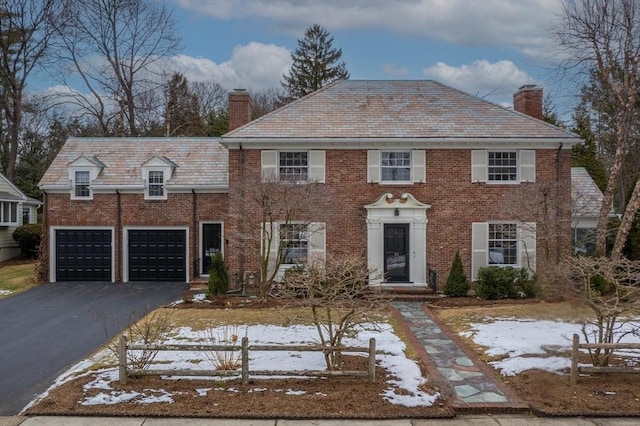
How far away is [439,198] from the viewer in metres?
16.8

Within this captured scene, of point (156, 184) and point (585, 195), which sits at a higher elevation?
point (156, 184)

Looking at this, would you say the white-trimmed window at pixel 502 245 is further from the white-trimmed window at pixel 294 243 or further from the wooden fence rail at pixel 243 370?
the wooden fence rail at pixel 243 370

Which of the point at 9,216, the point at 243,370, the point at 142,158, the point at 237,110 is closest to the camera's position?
the point at 243,370

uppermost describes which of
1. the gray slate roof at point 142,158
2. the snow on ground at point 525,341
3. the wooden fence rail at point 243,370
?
the gray slate roof at point 142,158

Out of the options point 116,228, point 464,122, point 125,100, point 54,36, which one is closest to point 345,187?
point 464,122

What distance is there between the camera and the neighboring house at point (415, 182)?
655 inches

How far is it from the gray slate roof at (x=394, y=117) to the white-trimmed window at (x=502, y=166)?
71 cm

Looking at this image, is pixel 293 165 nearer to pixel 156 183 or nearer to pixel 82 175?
pixel 156 183

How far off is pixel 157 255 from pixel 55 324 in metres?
6.92

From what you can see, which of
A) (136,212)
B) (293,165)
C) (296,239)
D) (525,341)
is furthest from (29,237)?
(525,341)

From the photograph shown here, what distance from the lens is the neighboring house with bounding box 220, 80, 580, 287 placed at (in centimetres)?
1662

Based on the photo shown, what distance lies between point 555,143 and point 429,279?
19.9 ft

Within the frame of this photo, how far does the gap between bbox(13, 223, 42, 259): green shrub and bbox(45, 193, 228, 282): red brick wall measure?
6424mm

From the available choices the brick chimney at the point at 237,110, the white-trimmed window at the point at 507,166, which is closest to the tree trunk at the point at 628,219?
the white-trimmed window at the point at 507,166
